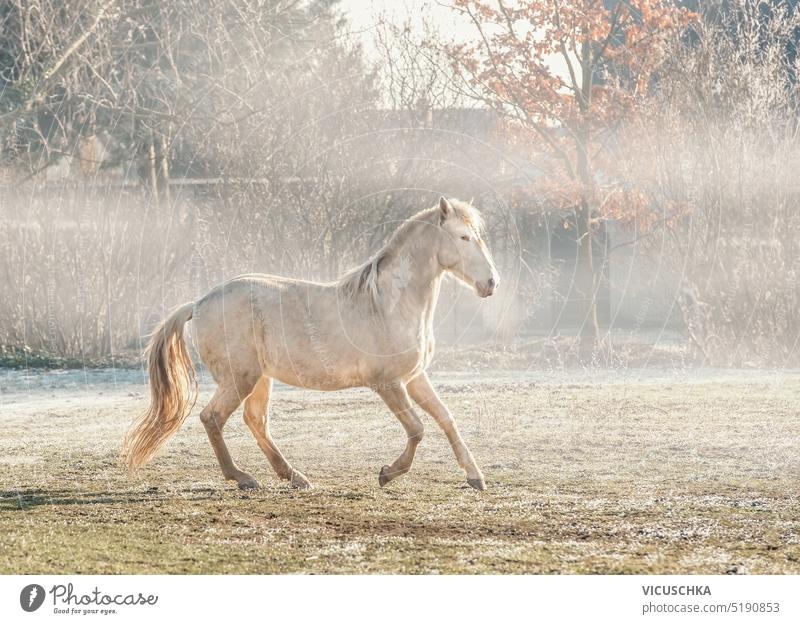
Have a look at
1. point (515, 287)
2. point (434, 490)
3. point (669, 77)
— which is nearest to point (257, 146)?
point (515, 287)

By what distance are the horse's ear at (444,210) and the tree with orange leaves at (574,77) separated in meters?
9.92

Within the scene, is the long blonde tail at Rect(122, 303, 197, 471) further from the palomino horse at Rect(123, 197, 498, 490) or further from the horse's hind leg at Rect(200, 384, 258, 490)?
the horse's hind leg at Rect(200, 384, 258, 490)

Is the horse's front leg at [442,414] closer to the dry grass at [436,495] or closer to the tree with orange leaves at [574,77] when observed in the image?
the dry grass at [436,495]

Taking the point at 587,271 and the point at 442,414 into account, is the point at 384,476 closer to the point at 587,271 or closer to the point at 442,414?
the point at 442,414

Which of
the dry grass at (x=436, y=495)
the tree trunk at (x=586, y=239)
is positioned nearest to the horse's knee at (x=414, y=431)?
the dry grass at (x=436, y=495)

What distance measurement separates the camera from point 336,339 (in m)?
8.62

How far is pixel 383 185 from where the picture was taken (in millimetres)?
17281

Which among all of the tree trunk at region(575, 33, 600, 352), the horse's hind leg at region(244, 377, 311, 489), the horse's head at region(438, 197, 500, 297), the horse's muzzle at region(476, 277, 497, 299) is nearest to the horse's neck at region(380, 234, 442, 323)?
the horse's head at region(438, 197, 500, 297)

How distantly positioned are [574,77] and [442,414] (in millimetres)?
11294

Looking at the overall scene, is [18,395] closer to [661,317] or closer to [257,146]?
[257,146]

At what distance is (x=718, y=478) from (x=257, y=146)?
10.7 metres

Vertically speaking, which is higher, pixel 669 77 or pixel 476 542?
pixel 669 77

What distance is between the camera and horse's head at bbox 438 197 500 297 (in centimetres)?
819

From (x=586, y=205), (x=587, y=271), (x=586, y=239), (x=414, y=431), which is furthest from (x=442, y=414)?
(x=587, y=271)
